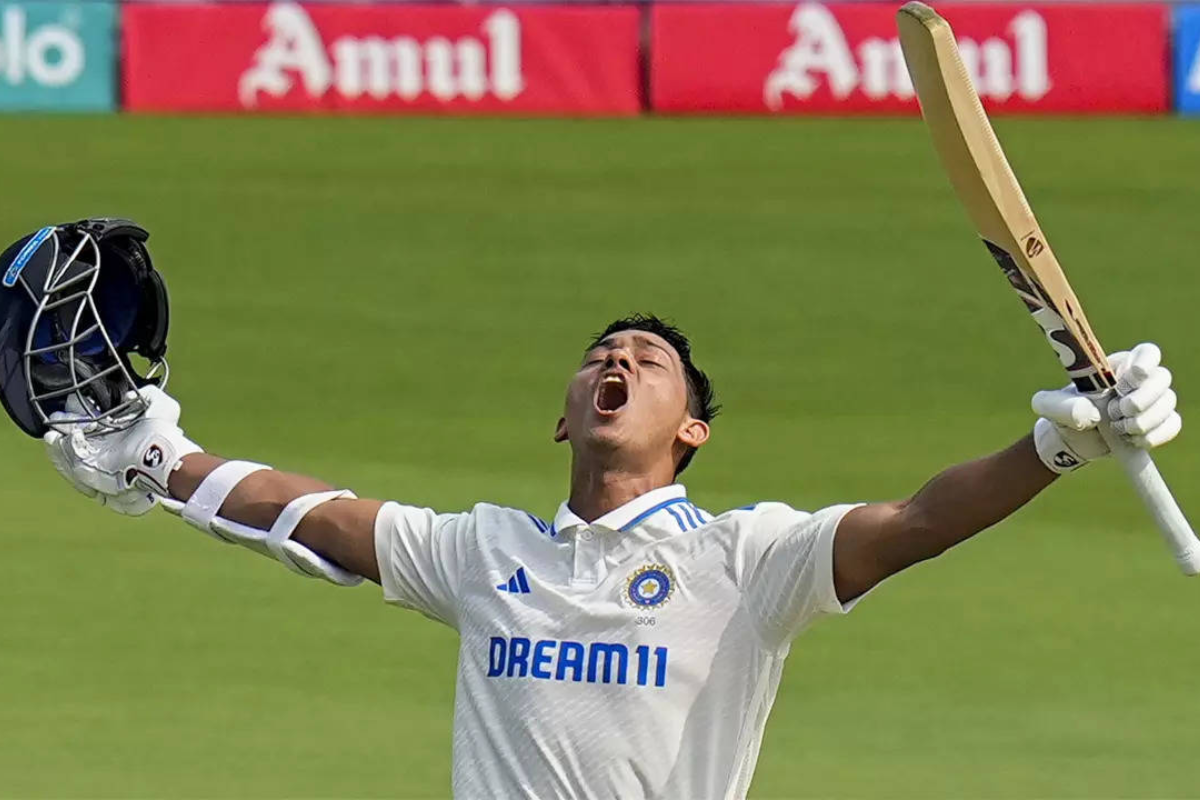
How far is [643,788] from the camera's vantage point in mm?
5039

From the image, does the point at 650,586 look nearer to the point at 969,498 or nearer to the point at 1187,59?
the point at 969,498

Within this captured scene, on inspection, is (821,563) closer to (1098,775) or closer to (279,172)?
(1098,775)

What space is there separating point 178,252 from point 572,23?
15.8ft

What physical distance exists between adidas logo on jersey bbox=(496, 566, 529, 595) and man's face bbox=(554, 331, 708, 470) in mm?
309

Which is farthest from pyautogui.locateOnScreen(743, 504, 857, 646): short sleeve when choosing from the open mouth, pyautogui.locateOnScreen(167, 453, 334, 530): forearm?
pyautogui.locateOnScreen(167, 453, 334, 530): forearm

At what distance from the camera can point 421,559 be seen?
213 inches

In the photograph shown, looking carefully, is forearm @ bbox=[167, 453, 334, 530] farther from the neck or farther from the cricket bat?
the cricket bat

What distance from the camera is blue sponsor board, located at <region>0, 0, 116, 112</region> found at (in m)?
22.1

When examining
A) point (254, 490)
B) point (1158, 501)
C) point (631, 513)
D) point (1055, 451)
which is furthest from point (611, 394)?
point (1158, 501)

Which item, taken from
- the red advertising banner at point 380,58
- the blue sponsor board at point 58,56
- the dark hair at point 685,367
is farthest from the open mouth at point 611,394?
the blue sponsor board at point 58,56

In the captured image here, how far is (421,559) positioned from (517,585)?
271 millimetres

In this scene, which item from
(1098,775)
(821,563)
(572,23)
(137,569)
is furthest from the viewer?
(572,23)

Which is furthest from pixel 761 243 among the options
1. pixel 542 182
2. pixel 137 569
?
pixel 137 569

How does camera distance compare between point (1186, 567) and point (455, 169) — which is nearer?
point (1186, 567)
